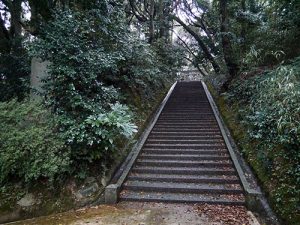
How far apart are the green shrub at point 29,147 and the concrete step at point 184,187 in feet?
5.35

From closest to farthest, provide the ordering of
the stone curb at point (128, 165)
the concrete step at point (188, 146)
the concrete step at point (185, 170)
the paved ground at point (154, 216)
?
the paved ground at point (154, 216) < the stone curb at point (128, 165) < the concrete step at point (185, 170) < the concrete step at point (188, 146)

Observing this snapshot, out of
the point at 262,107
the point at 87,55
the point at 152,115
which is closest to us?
the point at 87,55

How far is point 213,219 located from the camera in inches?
190

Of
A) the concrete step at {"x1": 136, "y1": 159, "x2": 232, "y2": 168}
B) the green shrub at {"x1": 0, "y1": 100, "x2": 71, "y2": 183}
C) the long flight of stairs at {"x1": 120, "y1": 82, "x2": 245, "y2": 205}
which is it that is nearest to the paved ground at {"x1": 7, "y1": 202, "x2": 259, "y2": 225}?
the long flight of stairs at {"x1": 120, "y1": 82, "x2": 245, "y2": 205}

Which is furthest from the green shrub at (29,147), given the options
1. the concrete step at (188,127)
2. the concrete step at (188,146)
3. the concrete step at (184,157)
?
the concrete step at (188,127)

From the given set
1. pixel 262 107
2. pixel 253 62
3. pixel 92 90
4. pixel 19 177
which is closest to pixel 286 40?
pixel 253 62

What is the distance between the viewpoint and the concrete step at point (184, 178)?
20.1 feet

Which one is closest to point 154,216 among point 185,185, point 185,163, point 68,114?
point 185,185

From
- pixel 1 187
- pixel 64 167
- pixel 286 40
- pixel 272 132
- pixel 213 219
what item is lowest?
pixel 213 219

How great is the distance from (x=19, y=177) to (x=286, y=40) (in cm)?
927

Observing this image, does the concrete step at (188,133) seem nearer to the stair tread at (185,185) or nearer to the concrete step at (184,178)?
the concrete step at (184,178)

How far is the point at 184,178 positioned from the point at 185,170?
0.36m

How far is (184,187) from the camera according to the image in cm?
595

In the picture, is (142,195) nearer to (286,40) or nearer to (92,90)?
(92,90)
